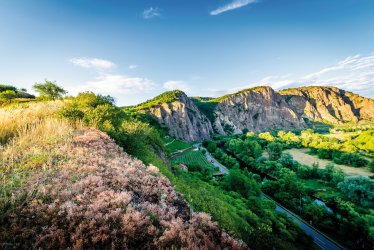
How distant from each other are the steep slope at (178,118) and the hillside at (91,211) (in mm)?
104573

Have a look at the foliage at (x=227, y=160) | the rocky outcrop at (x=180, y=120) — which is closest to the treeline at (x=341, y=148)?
the foliage at (x=227, y=160)

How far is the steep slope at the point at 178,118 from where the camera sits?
113694 mm

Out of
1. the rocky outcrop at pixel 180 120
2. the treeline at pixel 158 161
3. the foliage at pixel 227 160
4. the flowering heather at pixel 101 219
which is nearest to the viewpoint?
the flowering heather at pixel 101 219

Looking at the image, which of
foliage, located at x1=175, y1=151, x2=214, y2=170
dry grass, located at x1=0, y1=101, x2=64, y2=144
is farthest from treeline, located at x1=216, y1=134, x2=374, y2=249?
dry grass, located at x1=0, y1=101, x2=64, y2=144

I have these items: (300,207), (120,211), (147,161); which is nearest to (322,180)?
(300,207)

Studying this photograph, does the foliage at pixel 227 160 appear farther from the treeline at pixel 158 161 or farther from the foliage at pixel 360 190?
the treeline at pixel 158 161

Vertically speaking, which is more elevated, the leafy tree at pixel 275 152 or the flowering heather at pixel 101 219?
the flowering heather at pixel 101 219

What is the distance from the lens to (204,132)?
148m

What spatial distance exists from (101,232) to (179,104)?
126616 millimetres

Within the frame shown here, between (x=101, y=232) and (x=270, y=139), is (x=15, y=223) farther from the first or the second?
(x=270, y=139)

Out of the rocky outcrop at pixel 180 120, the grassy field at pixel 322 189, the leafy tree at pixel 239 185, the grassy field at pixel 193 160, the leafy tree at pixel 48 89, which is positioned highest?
the leafy tree at pixel 48 89

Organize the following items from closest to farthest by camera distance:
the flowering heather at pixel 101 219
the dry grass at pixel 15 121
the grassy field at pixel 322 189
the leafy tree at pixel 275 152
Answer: the flowering heather at pixel 101 219
the dry grass at pixel 15 121
the grassy field at pixel 322 189
the leafy tree at pixel 275 152

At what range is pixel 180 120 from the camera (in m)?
123

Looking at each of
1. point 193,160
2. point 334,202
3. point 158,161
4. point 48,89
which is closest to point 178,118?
point 193,160
